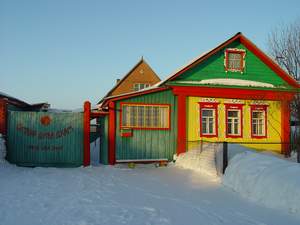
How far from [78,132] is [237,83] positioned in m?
8.80

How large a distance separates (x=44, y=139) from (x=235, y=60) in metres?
10.9

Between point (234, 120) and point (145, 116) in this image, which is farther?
point (234, 120)

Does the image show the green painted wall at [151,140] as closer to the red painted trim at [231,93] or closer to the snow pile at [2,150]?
the red painted trim at [231,93]

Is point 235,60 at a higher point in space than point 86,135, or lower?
higher

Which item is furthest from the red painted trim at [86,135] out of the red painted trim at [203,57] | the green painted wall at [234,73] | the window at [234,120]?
the window at [234,120]

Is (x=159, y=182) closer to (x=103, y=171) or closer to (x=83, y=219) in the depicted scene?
(x=103, y=171)

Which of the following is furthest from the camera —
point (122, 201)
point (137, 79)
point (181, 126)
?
point (137, 79)

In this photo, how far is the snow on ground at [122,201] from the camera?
6.21 m

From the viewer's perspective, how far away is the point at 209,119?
646 inches

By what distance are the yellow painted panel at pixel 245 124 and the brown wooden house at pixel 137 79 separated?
23.5m

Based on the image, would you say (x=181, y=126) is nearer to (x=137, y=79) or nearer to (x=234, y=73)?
(x=234, y=73)

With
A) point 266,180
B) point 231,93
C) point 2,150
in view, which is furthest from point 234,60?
point 2,150

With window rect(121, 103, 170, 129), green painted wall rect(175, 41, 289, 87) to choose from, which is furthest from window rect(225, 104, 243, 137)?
window rect(121, 103, 170, 129)

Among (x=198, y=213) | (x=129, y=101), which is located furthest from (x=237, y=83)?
(x=198, y=213)
